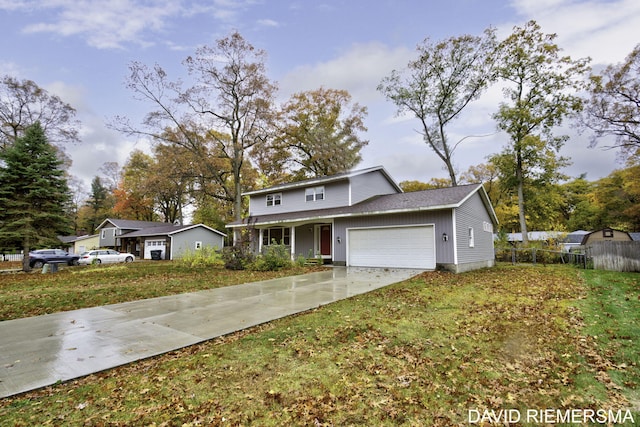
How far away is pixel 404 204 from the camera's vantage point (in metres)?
14.5

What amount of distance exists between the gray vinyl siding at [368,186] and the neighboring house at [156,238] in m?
18.6

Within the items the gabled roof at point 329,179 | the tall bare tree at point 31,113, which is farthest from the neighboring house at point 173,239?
the gabled roof at point 329,179

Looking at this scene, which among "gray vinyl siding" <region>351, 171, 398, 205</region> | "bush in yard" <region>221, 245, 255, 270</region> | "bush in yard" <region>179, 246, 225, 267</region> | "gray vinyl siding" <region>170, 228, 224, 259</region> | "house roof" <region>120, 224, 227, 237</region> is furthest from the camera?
"house roof" <region>120, 224, 227, 237</region>

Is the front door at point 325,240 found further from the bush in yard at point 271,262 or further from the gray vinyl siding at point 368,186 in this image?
the bush in yard at point 271,262

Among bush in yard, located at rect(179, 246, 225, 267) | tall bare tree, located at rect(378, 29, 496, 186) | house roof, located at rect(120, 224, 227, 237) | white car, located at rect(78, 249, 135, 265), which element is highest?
tall bare tree, located at rect(378, 29, 496, 186)

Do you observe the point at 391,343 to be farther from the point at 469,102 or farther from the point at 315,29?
the point at 469,102

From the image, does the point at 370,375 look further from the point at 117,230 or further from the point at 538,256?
the point at 117,230

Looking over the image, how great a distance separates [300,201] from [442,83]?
15.8 meters

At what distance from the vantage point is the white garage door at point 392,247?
543 inches

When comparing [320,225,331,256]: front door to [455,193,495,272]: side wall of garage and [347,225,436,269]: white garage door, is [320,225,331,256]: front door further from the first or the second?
[455,193,495,272]: side wall of garage

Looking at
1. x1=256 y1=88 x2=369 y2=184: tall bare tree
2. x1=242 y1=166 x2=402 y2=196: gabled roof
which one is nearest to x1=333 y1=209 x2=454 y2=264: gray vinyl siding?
x1=242 y1=166 x2=402 y2=196: gabled roof

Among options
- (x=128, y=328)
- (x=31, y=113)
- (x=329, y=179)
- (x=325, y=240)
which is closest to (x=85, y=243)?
(x=31, y=113)

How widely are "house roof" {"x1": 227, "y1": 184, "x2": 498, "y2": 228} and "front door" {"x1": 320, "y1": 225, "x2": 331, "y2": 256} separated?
1582mm

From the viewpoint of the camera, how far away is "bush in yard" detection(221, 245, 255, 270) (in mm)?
15395
